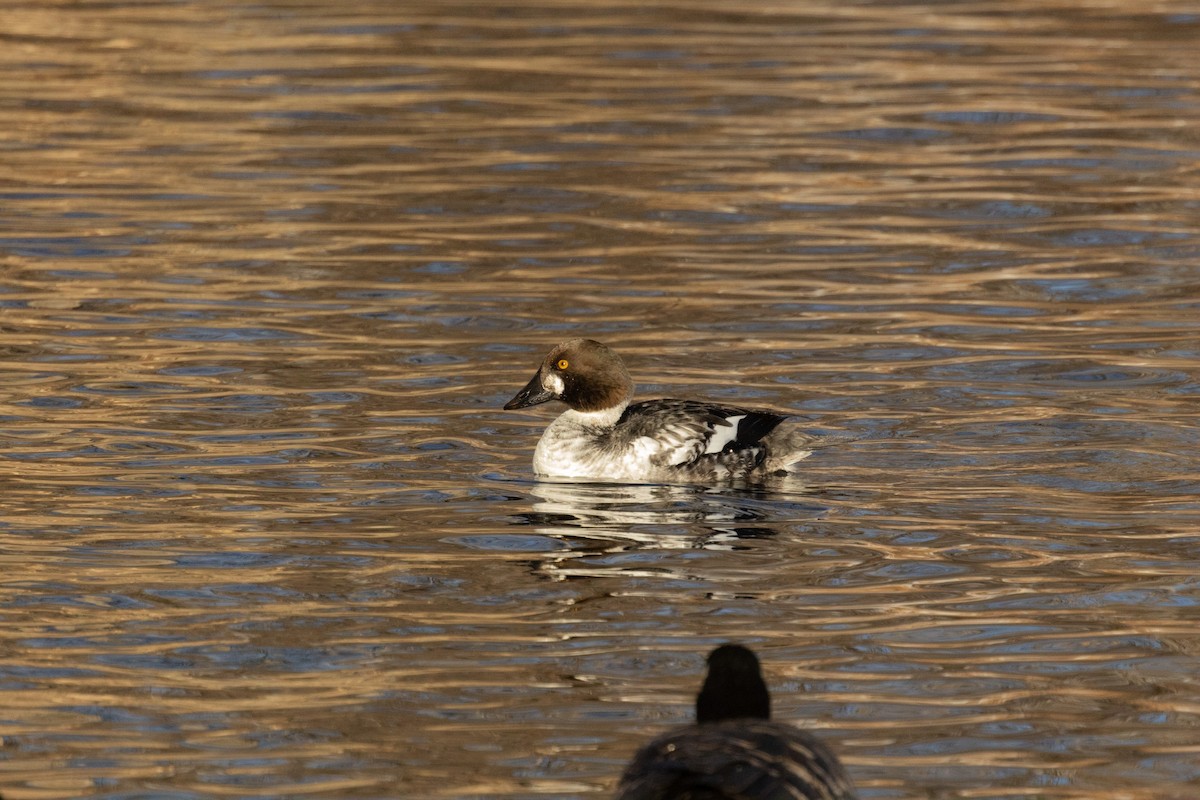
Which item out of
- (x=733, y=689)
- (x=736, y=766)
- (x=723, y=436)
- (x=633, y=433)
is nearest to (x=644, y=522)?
(x=723, y=436)

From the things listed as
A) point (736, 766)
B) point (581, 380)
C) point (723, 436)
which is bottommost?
point (736, 766)

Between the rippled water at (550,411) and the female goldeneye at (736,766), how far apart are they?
4.17 feet

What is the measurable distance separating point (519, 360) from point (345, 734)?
673cm

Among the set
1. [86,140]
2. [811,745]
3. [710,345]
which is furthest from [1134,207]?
[811,745]

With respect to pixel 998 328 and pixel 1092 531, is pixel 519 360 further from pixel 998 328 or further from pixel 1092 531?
pixel 1092 531

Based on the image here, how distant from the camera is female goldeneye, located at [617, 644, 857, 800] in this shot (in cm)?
594

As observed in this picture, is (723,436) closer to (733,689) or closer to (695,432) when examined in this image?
(695,432)

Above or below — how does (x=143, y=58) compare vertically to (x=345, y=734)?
above

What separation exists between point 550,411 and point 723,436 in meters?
2.91

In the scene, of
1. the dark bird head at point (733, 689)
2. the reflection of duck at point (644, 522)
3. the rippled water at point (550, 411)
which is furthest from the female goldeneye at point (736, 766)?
the reflection of duck at point (644, 522)

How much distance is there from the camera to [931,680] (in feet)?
28.3

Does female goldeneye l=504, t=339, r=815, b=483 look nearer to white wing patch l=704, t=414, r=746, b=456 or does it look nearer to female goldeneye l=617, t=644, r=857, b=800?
white wing patch l=704, t=414, r=746, b=456

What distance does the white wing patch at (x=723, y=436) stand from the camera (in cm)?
1167

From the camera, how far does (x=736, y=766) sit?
19.7 ft
